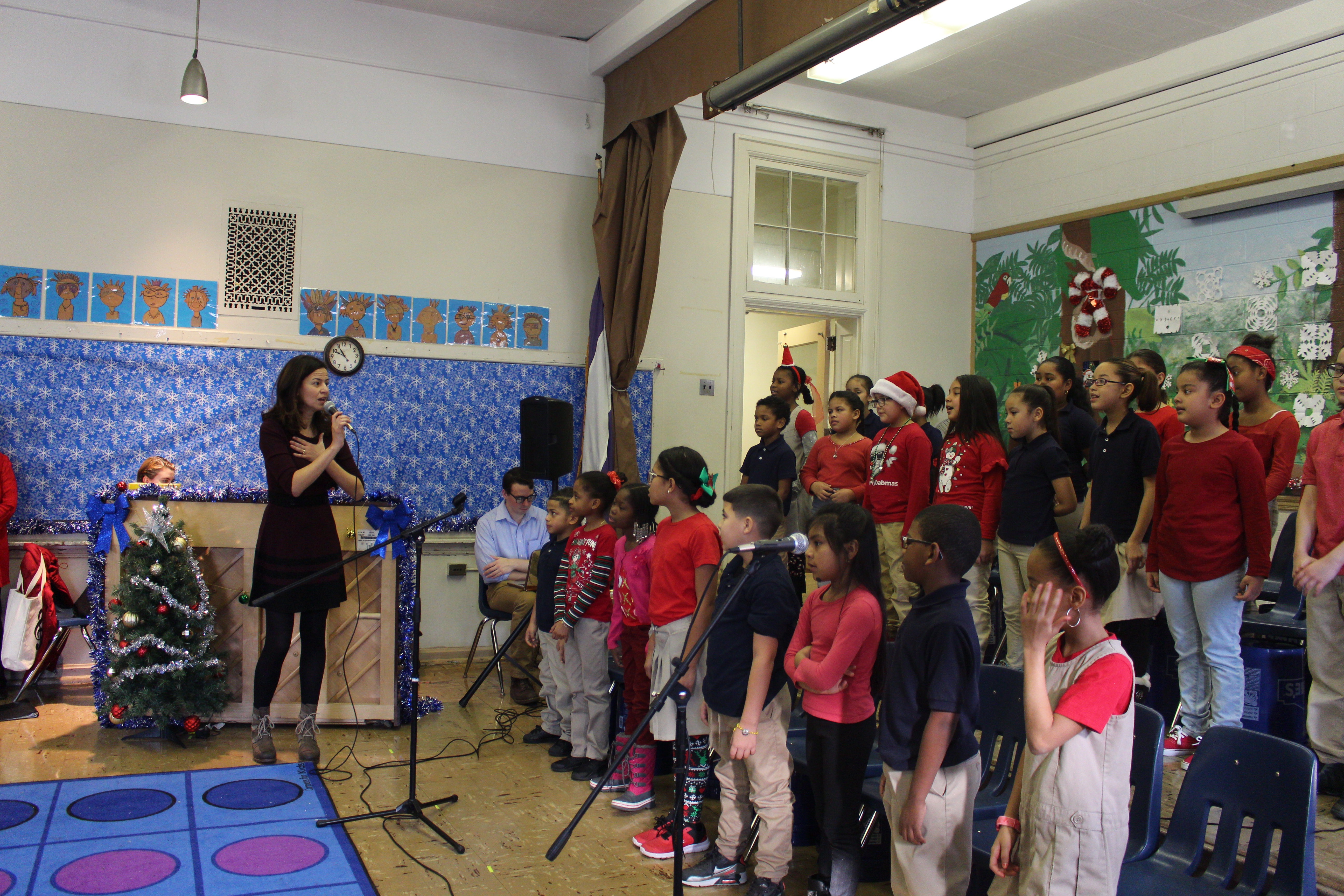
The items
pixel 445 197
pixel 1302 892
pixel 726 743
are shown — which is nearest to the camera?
pixel 1302 892

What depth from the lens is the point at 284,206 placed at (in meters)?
5.32

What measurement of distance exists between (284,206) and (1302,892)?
5281 mm

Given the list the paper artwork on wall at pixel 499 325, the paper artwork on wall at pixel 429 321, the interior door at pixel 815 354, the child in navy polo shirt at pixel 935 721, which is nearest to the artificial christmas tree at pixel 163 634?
the paper artwork on wall at pixel 429 321

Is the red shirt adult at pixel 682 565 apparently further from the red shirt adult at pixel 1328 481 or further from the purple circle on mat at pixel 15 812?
the purple circle on mat at pixel 15 812

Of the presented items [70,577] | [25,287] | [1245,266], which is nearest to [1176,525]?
[1245,266]

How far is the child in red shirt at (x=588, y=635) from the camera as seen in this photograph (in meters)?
3.66

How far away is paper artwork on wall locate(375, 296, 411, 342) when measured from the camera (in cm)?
553

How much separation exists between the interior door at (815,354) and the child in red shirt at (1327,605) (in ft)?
10.9

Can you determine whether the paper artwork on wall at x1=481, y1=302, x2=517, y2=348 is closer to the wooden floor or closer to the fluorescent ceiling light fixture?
the wooden floor

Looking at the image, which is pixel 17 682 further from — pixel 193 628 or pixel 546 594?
pixel 546 594

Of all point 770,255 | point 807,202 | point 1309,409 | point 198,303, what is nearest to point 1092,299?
point 1309,409

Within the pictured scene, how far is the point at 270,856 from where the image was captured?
288cm

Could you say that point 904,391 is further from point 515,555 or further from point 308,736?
point 308,736

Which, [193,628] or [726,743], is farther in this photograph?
[193,628]
